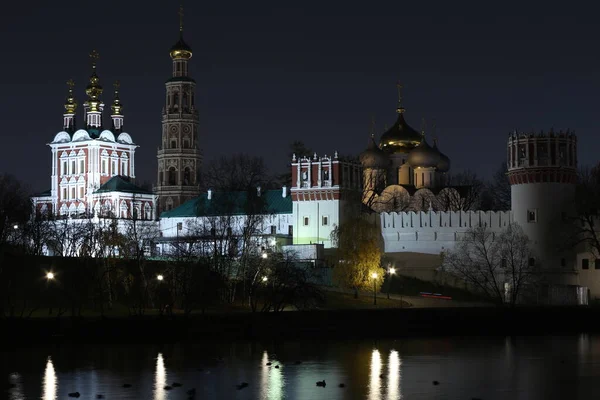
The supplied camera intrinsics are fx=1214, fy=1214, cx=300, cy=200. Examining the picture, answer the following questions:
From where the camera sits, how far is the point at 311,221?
68.1 meters

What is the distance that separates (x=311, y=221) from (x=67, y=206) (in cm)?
2815

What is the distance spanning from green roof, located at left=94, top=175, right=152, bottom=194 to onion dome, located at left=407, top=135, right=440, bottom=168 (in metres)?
20.9

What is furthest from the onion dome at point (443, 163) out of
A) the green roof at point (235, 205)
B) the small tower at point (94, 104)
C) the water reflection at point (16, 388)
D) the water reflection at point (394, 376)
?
the water reflection at point (16, 388)

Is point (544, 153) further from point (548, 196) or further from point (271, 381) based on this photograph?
point (271, 381)

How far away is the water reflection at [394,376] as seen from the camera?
95.8 feet

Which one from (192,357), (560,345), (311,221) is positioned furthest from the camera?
(311,221)

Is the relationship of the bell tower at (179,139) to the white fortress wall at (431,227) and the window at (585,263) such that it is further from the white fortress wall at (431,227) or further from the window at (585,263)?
the window at (585,263)

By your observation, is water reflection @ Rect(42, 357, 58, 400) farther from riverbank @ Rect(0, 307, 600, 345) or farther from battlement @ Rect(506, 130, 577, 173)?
battlement @ Rect(506, 130, 577, 173)

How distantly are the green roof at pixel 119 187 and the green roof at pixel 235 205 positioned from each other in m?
7.16

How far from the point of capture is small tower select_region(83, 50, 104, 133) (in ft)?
307

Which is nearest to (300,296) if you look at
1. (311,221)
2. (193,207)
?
(311,221)

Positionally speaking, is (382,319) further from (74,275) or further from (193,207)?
(193,207)

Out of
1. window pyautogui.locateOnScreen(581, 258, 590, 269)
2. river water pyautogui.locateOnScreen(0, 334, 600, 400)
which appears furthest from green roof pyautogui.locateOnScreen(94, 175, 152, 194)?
river water pyautogui.locateOnScreen(0, 334, 600, 400)

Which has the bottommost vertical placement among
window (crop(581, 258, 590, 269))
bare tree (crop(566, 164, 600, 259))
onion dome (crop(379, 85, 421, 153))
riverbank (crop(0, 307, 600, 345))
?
riverbank (crop(0, 307, 600, 345))
